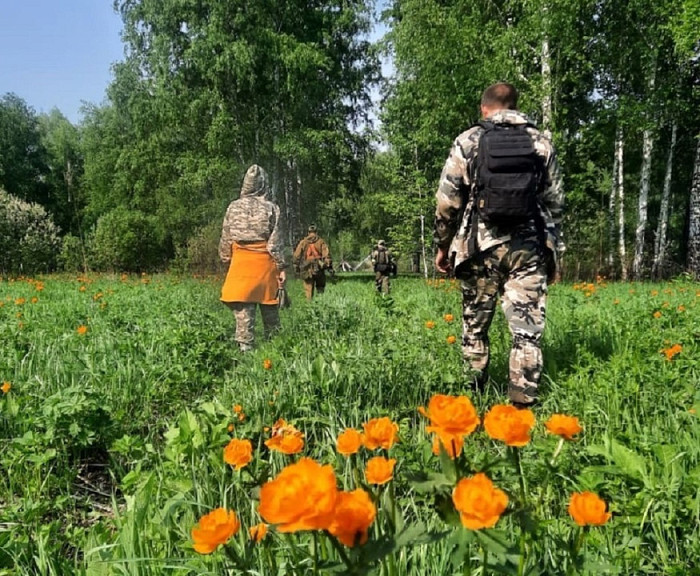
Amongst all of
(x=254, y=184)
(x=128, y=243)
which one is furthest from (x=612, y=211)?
(x=128, y=243)

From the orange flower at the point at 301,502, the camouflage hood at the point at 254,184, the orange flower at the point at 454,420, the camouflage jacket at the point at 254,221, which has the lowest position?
the orange flower at the point at 301,502

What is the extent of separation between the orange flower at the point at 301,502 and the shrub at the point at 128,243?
2488 cm

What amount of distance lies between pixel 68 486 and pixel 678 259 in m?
26.4

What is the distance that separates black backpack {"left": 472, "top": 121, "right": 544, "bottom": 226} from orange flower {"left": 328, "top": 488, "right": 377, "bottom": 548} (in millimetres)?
2671

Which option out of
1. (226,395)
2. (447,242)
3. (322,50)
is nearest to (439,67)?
(322,50)

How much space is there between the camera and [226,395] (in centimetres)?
305

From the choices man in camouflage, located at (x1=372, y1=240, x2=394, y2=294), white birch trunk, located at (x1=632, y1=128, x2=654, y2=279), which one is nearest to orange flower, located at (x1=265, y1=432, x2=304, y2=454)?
man in camouflage, located at (x1=372, y1=240, x2=394, y2=294)

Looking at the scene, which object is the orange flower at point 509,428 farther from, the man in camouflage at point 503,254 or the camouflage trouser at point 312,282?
the camouflage trouser at point 312,282

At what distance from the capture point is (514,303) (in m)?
3.24

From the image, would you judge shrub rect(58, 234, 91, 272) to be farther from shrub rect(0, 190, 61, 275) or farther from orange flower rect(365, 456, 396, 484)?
orange flower rect(365, 456, 396, 484)

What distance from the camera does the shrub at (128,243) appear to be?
2323 cm

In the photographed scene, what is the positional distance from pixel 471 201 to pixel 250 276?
2520mm

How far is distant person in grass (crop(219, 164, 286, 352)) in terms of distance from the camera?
513cm

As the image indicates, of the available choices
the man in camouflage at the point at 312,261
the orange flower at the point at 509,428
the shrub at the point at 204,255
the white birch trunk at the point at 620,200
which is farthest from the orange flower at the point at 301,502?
the white birch trunk at the point at 620,200
